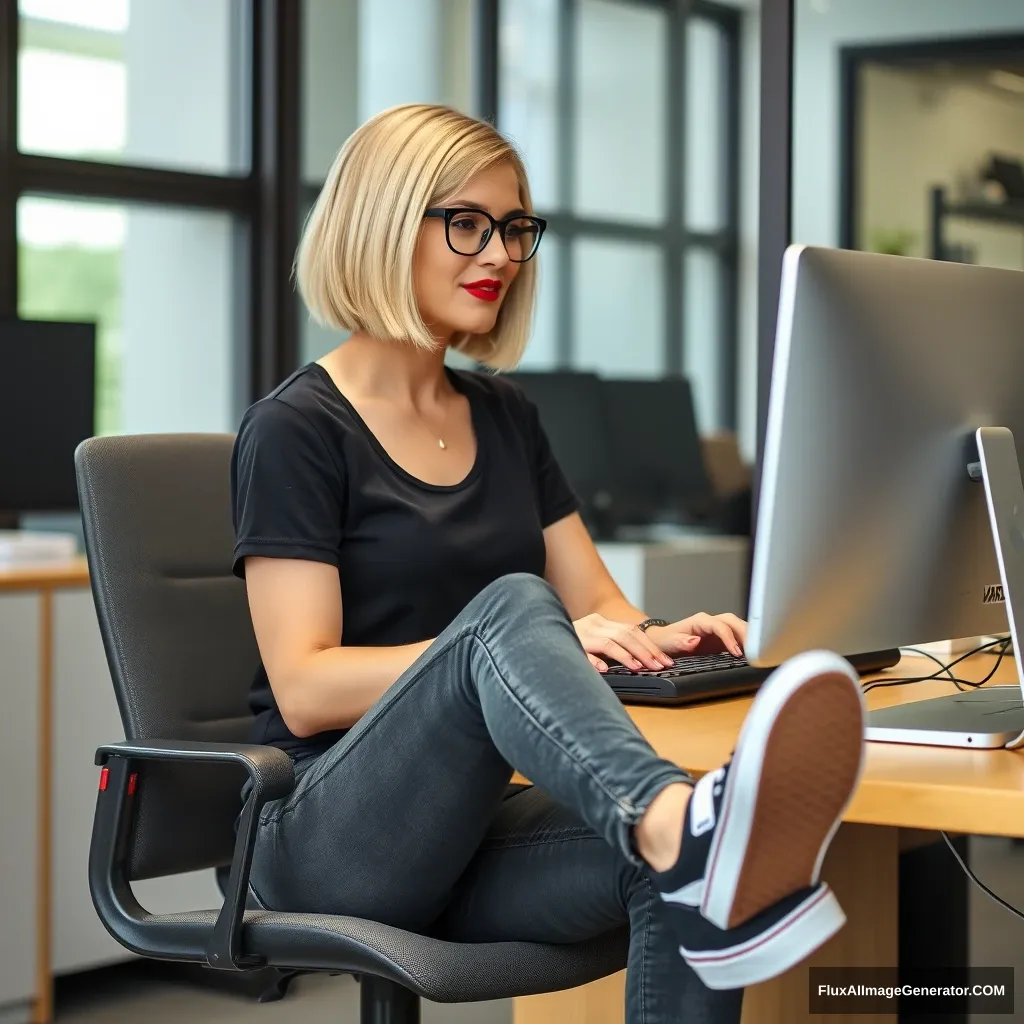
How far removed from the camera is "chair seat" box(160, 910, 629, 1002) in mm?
1440

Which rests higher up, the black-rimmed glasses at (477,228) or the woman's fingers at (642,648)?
the black-rimmed glasses at (477,228)

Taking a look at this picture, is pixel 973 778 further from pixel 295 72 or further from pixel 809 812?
pixel 295 72

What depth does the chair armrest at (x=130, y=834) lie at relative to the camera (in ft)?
4.94

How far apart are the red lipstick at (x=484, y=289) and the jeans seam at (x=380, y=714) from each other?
0.58 m

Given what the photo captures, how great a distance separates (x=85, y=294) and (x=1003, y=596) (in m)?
2.95

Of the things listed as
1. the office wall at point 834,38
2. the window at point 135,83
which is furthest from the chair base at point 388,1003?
the window at point 135,83

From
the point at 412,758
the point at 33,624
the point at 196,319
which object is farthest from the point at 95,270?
the point at 412,758

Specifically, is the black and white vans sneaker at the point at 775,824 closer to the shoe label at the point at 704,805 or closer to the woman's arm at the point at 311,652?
the shoe label at the point at 704,805

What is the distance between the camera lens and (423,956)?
1446mm

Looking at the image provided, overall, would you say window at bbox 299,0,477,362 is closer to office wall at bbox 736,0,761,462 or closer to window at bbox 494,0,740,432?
window at bbox 494,0,740,432

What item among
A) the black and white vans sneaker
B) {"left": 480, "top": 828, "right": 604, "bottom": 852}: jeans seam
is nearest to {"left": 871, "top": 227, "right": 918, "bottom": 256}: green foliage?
{"left": 480, "top": 828, "right": 604, "bottom": 852}: jeans seam

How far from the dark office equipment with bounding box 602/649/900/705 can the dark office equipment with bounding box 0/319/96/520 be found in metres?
1.92

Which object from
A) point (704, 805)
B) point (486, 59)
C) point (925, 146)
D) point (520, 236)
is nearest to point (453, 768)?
point (704, 805)

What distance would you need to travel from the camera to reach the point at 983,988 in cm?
239
